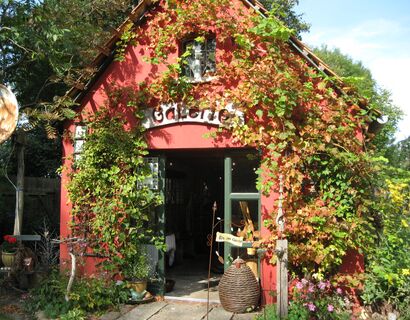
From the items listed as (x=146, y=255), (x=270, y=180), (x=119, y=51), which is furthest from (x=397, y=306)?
(x=119, y=51)

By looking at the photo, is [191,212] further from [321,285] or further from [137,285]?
[321,285]

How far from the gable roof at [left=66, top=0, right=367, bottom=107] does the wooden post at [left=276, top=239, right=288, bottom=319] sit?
2744 millimetres

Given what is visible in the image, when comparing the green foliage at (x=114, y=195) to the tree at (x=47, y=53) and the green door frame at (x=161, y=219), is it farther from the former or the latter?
the tree at (x=47, y=53)

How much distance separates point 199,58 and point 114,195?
9.63ft

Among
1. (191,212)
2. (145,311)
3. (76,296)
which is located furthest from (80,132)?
(191,212)

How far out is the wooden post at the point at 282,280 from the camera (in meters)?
5.95

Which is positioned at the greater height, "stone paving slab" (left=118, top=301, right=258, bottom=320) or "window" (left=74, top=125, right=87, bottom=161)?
"window" (left=74, top=125, right=87, bottom=161)

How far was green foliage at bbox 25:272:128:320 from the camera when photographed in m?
6.72

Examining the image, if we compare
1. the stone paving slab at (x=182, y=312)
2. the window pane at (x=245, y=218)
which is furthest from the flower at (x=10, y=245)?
the window pane at (x=245, y=218)

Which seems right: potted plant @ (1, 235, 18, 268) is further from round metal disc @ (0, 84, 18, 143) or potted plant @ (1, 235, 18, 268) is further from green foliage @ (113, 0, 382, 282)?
green foliage @ (113, 0, 382, 282)

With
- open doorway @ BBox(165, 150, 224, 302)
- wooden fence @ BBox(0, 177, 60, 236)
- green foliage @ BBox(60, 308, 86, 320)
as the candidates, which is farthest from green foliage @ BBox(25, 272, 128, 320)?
wooden fence @ BBox(0, 177, 60, 236)

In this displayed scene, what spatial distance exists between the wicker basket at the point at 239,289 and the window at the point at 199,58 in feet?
11.1

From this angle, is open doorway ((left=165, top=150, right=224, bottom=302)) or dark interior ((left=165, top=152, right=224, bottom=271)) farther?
dark interior ((left=165, top=152, right=224, bottom=271))

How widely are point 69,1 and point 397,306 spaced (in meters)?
10.1
